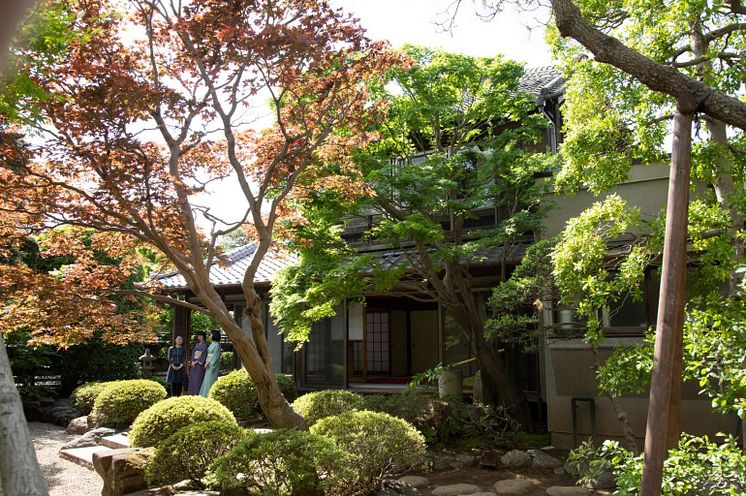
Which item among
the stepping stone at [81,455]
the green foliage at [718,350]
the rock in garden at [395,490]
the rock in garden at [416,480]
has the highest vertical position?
the green foliage at [718,350]

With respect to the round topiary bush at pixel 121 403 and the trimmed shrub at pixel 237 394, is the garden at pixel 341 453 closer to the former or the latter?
the round topiary bush at pixel 121 403

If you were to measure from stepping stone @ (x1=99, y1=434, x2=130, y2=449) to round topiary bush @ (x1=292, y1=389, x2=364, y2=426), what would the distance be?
9.34 feet

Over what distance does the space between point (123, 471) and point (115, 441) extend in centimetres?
356

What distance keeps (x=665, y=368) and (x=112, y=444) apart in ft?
30.9

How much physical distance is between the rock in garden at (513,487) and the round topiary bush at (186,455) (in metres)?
3.15

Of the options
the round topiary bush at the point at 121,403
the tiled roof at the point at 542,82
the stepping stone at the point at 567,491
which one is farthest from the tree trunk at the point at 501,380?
the round topiary bush at the point at 121,403

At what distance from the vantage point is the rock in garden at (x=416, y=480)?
738 centimetres

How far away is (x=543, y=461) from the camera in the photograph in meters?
8.12

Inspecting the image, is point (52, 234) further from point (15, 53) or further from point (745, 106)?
point (745, 106)

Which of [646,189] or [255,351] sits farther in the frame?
[646,189]

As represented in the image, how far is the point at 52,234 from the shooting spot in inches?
304

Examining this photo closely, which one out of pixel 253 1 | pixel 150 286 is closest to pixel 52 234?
pixel 150 286

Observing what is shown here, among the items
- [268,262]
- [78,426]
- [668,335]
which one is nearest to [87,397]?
[78,426]

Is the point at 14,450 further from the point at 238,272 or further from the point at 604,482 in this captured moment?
the point at 238,272
